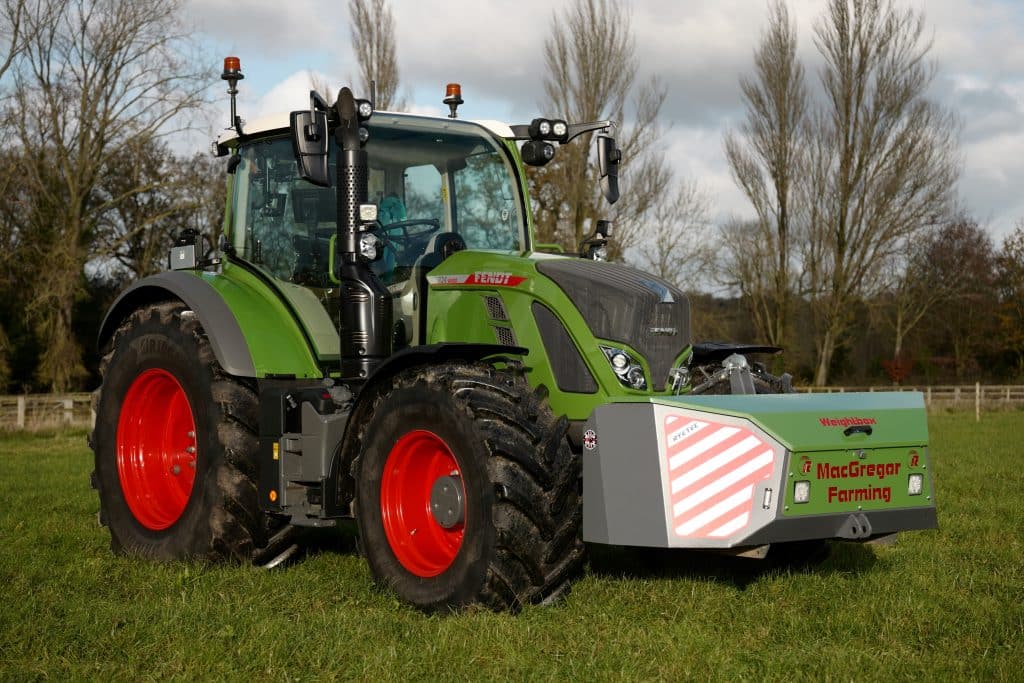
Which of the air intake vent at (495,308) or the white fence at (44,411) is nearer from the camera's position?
the air intake vent at (495,308)

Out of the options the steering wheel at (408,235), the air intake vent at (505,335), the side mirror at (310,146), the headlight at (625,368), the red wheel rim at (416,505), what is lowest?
the red wheel rim at (416,505)

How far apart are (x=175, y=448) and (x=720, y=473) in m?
3.96

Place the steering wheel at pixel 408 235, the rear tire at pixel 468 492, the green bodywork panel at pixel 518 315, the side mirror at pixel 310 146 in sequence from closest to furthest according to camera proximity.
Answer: the rear tire at pixel 468 492 → the green bodywork panel at pixel 518 315 → the side mirror at pixel 310 146 → the steering wheel at pixel 408 235

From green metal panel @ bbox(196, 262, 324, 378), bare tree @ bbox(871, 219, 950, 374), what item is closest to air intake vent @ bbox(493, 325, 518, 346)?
green metal panel @ bbox(196, 262, 324, 378)

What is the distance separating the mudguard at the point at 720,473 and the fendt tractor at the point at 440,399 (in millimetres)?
10

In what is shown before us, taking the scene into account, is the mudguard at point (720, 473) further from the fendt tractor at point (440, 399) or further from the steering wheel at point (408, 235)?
the steering wheel at point (408, 235)

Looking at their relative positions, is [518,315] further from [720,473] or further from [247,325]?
[247,325]

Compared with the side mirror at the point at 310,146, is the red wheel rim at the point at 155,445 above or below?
below

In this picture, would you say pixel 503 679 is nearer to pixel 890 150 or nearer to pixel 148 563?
pixel 148 563

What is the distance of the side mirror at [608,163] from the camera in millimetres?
6668

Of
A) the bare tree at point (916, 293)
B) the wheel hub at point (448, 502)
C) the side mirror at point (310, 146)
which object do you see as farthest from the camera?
the bare tree at point (916, 293)

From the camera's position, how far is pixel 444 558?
579 centimetres

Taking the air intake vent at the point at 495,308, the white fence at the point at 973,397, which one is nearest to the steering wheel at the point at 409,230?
the air intake vent at the point at 495,308

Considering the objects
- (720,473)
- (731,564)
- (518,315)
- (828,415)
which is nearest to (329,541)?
(731,564)
